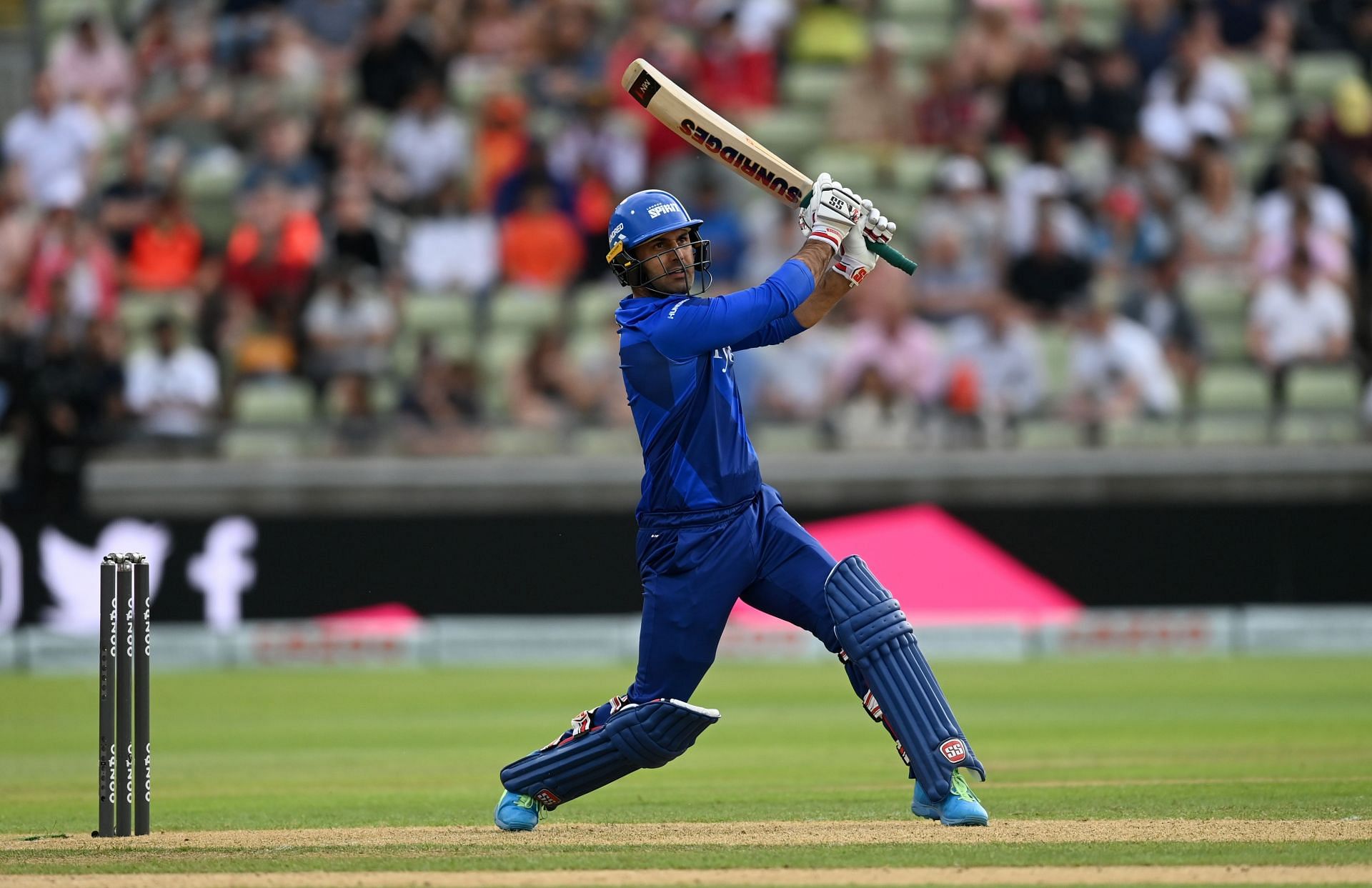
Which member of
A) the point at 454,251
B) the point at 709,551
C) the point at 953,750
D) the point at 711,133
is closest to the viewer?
the point at 953,750

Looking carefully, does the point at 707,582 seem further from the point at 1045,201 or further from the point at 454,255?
the point at 454,255

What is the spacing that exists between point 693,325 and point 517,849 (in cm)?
157

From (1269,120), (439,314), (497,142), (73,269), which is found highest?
(1269,120)

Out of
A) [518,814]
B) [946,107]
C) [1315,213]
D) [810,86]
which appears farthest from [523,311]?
[518,814]

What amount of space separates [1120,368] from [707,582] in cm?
800

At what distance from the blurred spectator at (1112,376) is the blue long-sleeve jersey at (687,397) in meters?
7.50

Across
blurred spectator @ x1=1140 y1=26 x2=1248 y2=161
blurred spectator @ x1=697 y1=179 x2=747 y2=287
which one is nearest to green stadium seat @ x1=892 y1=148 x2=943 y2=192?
blurred spectator @ x1=697 y1=179 x2=747 y2=287

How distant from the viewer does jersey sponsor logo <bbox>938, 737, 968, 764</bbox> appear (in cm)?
600

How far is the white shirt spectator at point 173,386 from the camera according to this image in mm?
13945

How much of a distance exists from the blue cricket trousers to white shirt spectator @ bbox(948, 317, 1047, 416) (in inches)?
294

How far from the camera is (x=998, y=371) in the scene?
13.6m

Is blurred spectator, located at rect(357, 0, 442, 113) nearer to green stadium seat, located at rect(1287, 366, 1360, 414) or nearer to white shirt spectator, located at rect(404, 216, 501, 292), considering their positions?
white shirt spectator, located at rect(404, 216, 501, 292)

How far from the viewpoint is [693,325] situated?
5.99 metres

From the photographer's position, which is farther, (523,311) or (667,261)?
(523,311)
